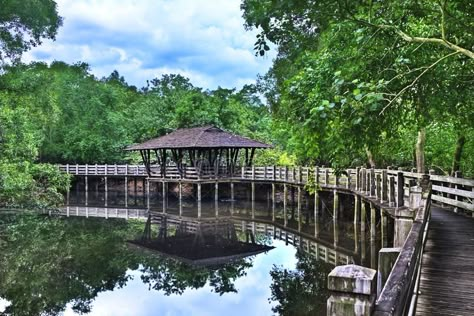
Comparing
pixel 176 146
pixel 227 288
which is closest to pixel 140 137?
pixel 176 146

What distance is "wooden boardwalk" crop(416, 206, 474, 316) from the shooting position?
4645 millimetres

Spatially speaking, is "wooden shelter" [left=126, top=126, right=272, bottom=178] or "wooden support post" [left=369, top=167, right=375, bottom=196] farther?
"wooden shelter" [left=126, top=126, right=272, bottom=178]

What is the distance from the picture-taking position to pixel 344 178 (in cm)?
1964

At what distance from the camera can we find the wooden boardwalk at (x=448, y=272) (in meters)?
4.64

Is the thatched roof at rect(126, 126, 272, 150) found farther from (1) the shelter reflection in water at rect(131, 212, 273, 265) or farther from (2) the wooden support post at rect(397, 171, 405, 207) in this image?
(2) the wooden support post at rect(397, 171, 405, 207)

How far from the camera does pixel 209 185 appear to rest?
105 feet

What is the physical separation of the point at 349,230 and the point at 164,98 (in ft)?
84.6

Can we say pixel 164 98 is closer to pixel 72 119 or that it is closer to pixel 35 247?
pixel 72 119

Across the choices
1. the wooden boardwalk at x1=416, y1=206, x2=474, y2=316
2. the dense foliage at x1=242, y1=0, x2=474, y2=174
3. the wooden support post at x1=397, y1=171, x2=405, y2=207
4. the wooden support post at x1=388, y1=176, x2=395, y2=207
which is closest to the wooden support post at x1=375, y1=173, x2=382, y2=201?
the wooden support post at x1=388, y1=176, x2=395, y2=207

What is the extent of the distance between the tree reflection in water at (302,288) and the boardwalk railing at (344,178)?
251 centimetres

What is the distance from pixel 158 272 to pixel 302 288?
4.54 m

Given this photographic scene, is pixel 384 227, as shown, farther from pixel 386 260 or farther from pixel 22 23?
pixel 22 23

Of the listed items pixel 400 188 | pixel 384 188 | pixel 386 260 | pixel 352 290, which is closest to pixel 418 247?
pixel 386 260

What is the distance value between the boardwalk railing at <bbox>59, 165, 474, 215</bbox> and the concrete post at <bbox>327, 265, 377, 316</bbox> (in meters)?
6.33
